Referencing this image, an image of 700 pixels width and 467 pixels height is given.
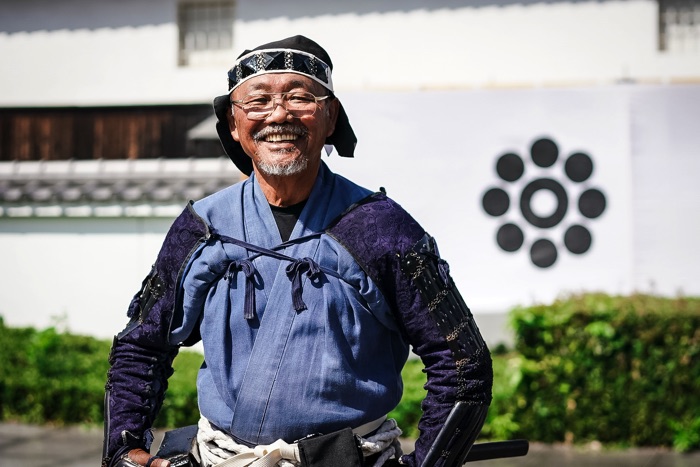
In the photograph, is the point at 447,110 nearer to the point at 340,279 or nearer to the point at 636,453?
the point at 636,453

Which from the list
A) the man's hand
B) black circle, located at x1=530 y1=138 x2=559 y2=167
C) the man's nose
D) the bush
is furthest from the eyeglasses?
black circle, located at x1=530 y1=138 x2=559 y2=167

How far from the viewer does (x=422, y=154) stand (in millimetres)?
8055

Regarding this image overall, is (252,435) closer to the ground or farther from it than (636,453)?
farther from it

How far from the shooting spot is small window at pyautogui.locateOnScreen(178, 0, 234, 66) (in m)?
10.5

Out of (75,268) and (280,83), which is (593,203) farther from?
(280,83)

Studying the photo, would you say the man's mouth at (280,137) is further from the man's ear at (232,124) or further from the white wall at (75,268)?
the white wall at (75,268)

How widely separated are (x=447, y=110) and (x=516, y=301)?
5.48ft

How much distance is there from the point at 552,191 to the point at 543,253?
0.52m

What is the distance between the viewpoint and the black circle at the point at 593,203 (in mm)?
7949

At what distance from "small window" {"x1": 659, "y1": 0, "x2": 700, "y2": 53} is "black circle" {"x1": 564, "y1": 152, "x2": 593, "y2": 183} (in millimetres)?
2188

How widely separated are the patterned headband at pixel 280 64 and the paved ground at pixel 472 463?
424 cm

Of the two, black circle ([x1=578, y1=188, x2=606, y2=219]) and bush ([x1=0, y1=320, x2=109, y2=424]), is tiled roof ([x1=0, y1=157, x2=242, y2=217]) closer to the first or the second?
bush ([x1=0, y1=320, x2=109, y2=424])

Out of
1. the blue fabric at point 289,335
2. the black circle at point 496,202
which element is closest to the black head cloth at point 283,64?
the blue fabric at point 289,335

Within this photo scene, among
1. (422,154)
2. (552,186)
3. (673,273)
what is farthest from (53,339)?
(673,273)
